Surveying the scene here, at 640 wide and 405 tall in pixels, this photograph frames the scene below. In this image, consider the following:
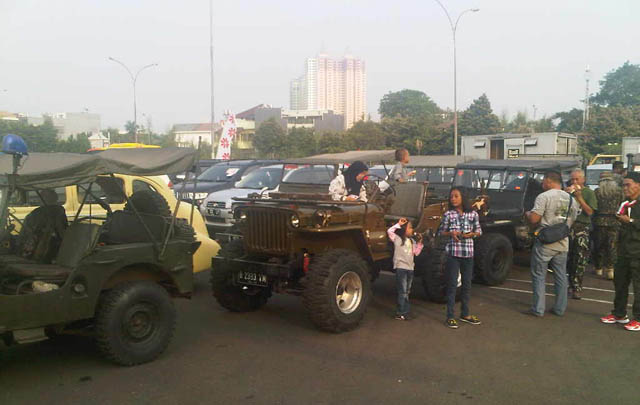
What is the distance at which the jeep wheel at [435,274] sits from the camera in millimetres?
7625

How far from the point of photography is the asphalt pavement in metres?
4.72

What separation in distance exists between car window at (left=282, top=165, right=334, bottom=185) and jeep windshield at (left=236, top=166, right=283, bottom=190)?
4579mm

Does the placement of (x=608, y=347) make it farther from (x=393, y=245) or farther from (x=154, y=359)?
(x=154, y=359)

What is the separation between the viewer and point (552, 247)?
7.05m

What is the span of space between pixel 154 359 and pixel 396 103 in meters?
96.4

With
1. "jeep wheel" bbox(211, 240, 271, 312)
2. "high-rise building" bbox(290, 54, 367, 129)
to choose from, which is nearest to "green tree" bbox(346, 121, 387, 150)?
"jeep wheel" bbox(211, 240, 271, 312)

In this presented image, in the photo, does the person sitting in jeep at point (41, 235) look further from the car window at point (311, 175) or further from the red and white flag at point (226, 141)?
the red and white flag at point (226, 141)

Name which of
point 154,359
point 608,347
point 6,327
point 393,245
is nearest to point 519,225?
point 393,245

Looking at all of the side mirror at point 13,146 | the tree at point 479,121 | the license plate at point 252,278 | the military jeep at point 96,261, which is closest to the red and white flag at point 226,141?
the license plate at point 252,278

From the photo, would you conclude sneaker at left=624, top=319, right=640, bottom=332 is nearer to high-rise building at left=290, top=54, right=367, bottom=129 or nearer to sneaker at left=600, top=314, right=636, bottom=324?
sneaker at left=600, top=314, right=636, bottom=324

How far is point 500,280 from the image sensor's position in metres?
8.94

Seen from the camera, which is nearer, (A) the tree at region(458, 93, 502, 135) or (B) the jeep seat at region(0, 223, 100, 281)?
(B) the jeep seat at region(0, 223, 100, 281)

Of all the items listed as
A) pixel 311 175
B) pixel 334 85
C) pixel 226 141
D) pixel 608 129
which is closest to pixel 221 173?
pixel 311 175

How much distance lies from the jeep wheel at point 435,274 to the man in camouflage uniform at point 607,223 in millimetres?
3265
